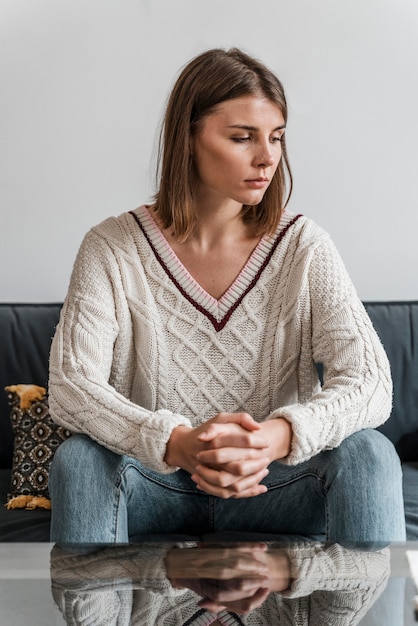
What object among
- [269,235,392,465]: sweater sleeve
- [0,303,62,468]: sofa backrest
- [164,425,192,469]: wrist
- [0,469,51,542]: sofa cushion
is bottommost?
[0,469,51,542]: sofa cushion

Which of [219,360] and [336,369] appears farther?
[219,360]

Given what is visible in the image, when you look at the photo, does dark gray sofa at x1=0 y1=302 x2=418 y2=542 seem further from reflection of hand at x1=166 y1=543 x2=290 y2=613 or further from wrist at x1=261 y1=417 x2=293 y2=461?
reflection of hand at x1=166 y1=543 x2=290 y2=613

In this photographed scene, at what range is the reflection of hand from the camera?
118cm

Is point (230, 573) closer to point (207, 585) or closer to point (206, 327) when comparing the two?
point (207, 585)

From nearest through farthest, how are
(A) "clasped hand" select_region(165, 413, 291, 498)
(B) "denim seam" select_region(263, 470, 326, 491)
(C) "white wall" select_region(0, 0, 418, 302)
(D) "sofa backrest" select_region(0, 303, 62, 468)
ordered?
(A) "clasped hand" select_region(165, 413, 291, 498)
(B) "denim seam" select_region(263, 470, 326, 491)
(D) "sofa backrest" select_region(0, 303, 62, 468)
(C) "white wall" select_region(0, 0, 418, 302)

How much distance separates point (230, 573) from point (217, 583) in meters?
0.04

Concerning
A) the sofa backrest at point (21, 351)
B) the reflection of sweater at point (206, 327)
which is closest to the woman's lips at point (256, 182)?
the reflection of sweater at point (206, 327)

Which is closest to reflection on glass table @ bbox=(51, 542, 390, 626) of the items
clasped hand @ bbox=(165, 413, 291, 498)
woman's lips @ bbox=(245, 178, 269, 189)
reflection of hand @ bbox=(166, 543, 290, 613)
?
reflection of hand @ bbox=(166, 543, 290, 613)

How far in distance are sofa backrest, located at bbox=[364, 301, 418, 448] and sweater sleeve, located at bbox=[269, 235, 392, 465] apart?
0.56 metres

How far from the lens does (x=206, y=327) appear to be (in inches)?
72.1

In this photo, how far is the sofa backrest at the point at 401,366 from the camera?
2.34 meters

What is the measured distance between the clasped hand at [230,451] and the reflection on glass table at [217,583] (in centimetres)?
16

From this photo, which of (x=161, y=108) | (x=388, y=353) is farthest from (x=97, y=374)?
(x=161, y=108)

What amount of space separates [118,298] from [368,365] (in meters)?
0.47
